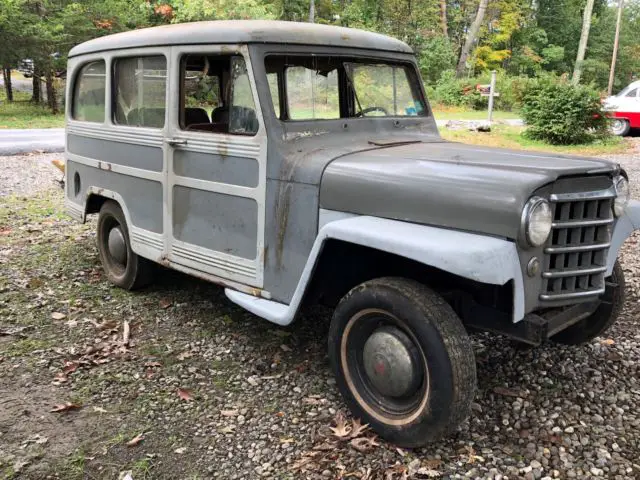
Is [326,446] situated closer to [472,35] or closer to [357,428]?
[357,428]

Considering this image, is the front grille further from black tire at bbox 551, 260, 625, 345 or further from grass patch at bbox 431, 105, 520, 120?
grass patch at bbox 431, 105, 520, 120

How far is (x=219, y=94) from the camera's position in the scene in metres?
4.15

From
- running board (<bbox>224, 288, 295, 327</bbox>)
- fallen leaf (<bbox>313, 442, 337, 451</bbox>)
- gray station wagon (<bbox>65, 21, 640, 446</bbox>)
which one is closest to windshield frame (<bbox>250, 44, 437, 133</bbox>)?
gray station wagon (<bbox>65, 21, 640, 446</bbox>)

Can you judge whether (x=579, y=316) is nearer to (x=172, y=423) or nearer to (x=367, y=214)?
(x=367, y=214)

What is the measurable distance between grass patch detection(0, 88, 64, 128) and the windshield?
1560cm

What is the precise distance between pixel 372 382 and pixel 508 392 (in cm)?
90

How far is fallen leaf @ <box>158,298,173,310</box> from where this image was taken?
15.3ft

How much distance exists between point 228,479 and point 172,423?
57 cm

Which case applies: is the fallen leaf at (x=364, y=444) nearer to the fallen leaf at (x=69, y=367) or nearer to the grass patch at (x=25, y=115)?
the fallen leaf at (x=69, y=367)

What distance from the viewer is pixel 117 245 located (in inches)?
195

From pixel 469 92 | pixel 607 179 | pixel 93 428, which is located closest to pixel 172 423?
pixel 93 428

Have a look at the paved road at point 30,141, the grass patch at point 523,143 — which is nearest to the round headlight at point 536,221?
the grass patch at point 523,143

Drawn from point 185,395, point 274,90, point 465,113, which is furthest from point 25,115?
point 185,395

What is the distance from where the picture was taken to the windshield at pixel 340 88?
3.63 meters
